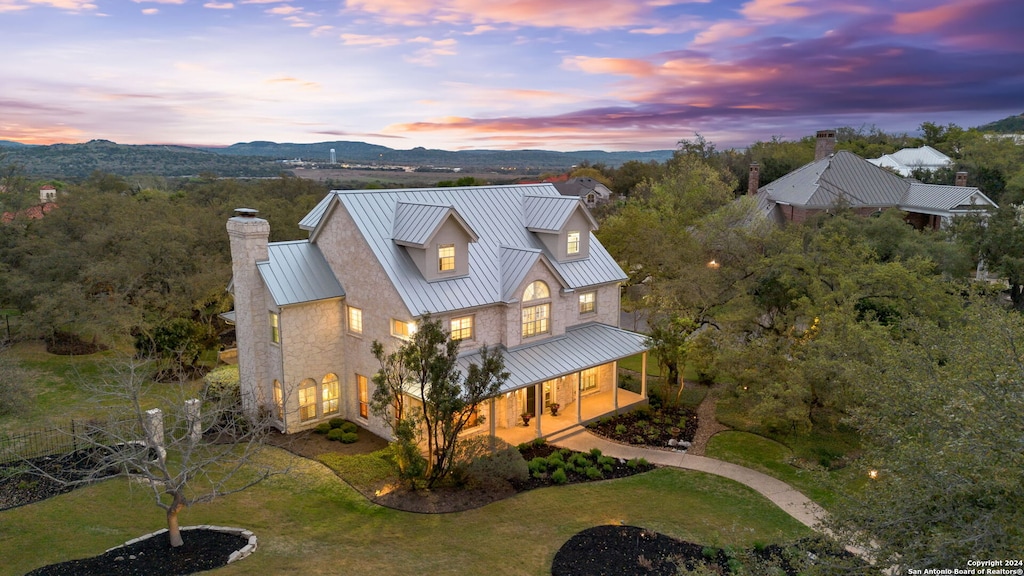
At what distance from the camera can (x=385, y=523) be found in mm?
18750

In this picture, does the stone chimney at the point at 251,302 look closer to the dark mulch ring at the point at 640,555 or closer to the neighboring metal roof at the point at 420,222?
the neighboring metal roof at the point at 420,222

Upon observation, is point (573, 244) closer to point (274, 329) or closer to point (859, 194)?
point (274, 329)

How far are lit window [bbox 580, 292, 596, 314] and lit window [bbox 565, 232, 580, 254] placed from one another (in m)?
2.13

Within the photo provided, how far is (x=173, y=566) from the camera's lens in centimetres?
1520

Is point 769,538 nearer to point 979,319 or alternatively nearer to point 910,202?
point 979,319

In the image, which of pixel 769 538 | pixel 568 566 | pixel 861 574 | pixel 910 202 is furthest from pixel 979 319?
pixel 910 202

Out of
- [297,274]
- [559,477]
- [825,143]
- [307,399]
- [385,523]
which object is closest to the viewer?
[385,523]

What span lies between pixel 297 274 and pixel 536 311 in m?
10.3

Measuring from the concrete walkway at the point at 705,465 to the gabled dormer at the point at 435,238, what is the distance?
8.35 metres

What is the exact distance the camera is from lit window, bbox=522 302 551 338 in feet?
88.8

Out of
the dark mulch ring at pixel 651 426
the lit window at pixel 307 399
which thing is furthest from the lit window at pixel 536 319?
the lit window at pixel 307 399

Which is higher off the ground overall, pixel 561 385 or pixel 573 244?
pixel 573 244

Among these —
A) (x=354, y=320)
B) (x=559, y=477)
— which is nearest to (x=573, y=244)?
(x=354, y=320)

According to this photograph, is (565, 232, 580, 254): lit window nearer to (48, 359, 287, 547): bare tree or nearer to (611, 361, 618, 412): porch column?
(611, 361, 618, 412): porch column
